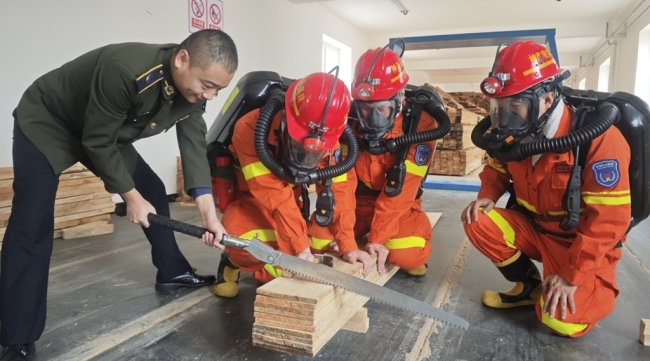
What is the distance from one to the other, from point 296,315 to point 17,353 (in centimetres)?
A: 119

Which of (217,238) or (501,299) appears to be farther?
(501,299)

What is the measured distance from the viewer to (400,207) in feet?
9.09

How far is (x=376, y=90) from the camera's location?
2.63 metres

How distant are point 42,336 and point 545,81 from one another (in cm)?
266

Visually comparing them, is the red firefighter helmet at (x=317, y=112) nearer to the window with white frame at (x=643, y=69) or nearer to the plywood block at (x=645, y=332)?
the plywood block at (x=645, y=332)

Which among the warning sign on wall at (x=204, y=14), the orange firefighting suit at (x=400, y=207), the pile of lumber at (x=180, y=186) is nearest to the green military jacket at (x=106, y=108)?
the orange firefighting suit at (x=400, y=207)

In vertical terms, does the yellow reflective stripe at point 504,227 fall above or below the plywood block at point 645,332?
above

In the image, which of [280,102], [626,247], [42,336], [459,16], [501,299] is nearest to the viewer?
[42,336]

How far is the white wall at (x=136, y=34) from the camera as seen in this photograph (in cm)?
420

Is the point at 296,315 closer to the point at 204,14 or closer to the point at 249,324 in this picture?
the point at 249,324

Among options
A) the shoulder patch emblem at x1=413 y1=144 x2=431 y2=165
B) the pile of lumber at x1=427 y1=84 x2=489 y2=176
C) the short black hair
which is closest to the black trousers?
the short black hair

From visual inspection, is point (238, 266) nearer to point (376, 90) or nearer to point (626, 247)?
point (376, 90)

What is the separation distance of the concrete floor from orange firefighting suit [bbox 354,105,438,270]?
0.87ft

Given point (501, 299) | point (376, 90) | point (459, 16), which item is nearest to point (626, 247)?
point (501, 299)
